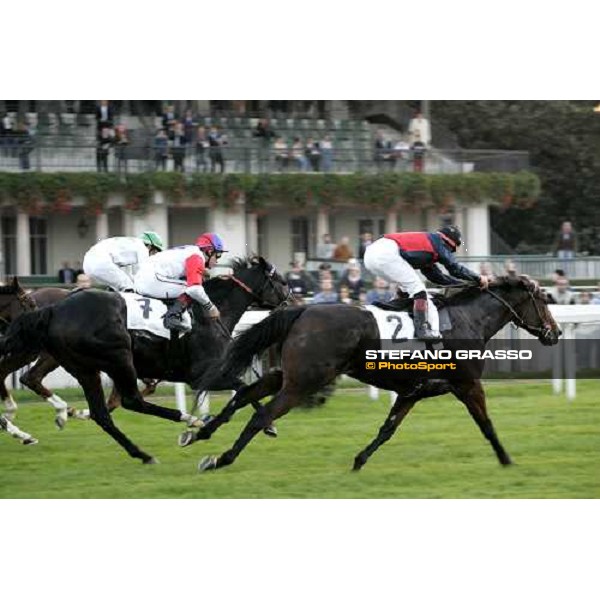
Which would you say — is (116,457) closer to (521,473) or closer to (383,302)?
(383,302)

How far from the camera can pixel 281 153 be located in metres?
12.2

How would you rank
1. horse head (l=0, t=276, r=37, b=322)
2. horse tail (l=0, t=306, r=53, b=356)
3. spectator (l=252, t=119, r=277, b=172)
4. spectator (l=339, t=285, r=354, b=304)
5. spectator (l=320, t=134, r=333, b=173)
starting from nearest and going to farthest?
horse tail (l=0, t=306, r=53, b=356)
horse head (l=0, t=276, r=37, b=322)
spectator (l=339, t=285, r=354, b=304)
spectator (l=252, t=119, r=277, b=172)
spectator (l=320, t=134, r=333, b=173)

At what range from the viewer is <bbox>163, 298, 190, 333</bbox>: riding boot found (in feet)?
24.4

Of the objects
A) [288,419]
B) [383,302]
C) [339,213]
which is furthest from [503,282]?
[339,213]

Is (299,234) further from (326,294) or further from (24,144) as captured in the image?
(24,144)

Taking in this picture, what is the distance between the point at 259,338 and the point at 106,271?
1778 millimetres

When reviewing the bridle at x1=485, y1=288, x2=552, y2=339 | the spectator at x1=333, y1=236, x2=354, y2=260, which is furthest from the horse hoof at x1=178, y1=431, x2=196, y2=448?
the spectator at x1=333, y1=236, x2=354, y2=260

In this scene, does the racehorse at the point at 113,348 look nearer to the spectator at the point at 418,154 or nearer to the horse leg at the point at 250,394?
the horse leg at the point at 250,394

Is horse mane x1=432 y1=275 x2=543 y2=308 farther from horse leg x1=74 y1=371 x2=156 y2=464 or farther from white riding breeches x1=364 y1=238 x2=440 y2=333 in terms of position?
horse leg x1=74 y1=371 x2=156 y2=464

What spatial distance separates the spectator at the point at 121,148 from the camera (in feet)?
36.9

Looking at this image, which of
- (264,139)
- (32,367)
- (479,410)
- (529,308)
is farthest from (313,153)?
(479,410)

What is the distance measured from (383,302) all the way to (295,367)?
2.54ft

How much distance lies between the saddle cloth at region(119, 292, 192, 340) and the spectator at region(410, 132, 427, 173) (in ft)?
16.9

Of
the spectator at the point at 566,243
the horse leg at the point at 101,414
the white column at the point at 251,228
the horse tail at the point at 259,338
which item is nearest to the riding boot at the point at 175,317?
the horse leg at the point at 101,414
